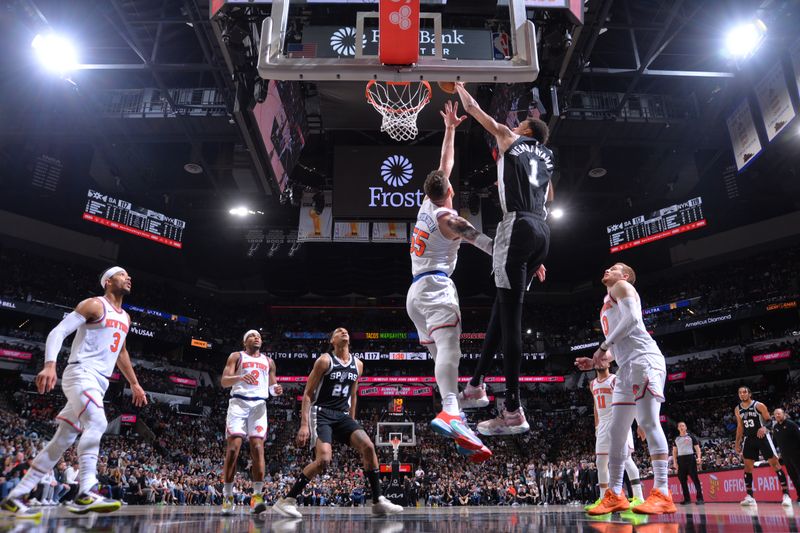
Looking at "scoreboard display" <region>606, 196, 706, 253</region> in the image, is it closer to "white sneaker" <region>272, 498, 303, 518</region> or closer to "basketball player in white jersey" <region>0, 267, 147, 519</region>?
"white sneaker" <region>272, 498, 303, 518</region>

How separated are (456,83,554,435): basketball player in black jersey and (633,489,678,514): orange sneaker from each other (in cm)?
146

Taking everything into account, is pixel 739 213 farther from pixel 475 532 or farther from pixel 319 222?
pixel 475 532

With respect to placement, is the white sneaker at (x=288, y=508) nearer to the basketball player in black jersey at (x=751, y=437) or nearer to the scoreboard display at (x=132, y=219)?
the basketball player in black jersey at (x=751, y=437)

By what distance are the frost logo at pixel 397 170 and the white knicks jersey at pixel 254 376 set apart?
24.3 feet

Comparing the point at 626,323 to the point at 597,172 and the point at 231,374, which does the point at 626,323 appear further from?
the point at 597,172

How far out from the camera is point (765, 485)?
478 inches

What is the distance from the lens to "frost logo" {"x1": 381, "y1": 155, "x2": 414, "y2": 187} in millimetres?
14359

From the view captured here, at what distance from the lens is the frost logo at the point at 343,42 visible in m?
7.70

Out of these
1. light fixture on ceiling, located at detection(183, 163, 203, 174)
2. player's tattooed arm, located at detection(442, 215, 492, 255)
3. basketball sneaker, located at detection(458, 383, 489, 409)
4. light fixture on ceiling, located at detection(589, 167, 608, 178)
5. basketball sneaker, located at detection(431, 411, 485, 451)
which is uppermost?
light fixture on ceiling, located at detection(183, 163, 203, 174)

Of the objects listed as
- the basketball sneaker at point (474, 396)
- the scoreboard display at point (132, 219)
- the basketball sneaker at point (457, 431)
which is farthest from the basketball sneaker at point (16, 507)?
the scoreboard display at point (132, 219)

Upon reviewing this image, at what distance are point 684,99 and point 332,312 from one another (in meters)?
27.9

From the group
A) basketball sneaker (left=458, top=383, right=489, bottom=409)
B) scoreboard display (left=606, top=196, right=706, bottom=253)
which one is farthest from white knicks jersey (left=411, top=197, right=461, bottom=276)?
scoreboard display (left=606, top=196, right=706, bottom=253)

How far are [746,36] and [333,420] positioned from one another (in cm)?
1187

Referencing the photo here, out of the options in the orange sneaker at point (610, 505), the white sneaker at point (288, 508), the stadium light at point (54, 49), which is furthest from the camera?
the stadium light at point (54, 49)
